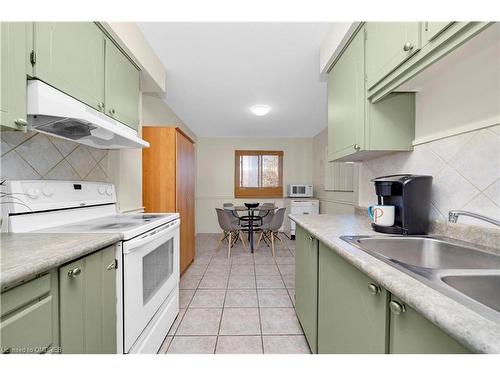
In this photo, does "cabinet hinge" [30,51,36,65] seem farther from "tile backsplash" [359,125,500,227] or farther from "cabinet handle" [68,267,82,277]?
"tile backsplash" [359,125,500,227]

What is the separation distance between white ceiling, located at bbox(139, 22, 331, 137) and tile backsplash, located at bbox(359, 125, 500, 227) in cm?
130

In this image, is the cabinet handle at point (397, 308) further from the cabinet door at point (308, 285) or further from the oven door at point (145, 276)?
the oven door at point (145, 276)

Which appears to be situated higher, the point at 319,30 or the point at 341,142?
the point at 319,30

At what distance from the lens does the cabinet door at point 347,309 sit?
67cm

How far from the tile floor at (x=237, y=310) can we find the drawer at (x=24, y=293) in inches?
43.4

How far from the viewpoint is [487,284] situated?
0.65m

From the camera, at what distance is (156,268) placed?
1.44 metres

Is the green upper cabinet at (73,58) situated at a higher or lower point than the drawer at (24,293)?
higher

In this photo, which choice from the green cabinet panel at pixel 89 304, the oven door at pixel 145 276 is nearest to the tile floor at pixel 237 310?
the oven door at pixel 145 276

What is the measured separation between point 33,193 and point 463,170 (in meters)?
2.25
